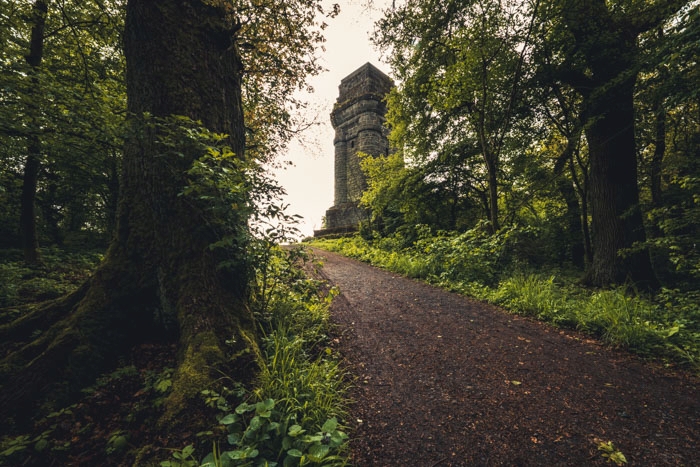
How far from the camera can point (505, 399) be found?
230 centimetres

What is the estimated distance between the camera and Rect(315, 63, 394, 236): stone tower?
62.8 ft

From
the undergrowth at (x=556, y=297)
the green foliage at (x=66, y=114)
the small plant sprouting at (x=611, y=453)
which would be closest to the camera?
the small plant sprouting at (x=611, y=453)

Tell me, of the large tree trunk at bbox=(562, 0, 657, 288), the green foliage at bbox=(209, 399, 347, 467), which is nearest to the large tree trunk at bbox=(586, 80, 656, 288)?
the large tree trunk at bbox=(562, 0, 657, 288)

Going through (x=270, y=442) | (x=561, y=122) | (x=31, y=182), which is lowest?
(x=270, y=442)

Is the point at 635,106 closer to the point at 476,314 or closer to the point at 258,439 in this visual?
the point at 476,314

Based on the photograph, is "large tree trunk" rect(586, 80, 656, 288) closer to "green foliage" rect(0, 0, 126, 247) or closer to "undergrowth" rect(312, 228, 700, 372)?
"undergrowth" rect(312, 228, 700, 372)

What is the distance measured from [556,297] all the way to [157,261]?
6.18 m

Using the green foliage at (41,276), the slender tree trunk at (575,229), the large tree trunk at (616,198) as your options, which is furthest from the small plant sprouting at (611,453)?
the slender tree trunk at (575,229)

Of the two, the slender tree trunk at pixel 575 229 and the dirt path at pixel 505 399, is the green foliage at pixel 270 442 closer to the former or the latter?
the dirt path at pixel 505 399

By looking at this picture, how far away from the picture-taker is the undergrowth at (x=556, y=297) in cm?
314

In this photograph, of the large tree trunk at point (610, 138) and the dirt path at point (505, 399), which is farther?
the large tree trunk at point (610, 138)

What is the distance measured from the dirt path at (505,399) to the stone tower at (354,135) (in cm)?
1465

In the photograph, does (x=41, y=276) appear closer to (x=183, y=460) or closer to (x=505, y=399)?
(x=183, y=460)

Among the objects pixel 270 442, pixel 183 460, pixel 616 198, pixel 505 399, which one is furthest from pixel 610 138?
pixel 183 460
